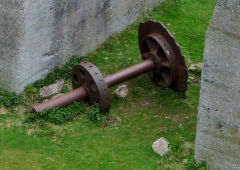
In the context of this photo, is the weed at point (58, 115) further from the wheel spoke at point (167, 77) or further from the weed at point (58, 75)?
the wheel spoke at point (167, 77)

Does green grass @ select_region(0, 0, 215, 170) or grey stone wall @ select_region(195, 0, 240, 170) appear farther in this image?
green grass @ select_region(0, 0, 215, 170)

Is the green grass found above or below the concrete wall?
below

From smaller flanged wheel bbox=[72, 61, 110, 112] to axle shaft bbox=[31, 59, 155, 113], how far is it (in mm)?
126

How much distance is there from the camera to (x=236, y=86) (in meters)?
7.50

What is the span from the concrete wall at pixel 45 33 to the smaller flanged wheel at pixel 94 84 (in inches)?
31.8

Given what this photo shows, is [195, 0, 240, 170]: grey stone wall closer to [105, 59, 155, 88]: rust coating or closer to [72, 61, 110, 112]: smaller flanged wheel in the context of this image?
[72, 61, 110, 112]: smaller flanged wheel

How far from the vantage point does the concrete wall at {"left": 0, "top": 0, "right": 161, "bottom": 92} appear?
953cm

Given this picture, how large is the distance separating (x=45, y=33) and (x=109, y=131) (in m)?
2.10

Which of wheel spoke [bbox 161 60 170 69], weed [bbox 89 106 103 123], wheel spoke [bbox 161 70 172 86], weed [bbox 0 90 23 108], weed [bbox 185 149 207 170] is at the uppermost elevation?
wheel spoke [bbox 161 60 170 69]

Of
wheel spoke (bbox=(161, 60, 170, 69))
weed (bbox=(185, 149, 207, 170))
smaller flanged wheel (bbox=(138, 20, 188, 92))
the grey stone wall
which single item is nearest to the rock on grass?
weed (bbox=(185, 149, 207, 170))

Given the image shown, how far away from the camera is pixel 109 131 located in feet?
30.6

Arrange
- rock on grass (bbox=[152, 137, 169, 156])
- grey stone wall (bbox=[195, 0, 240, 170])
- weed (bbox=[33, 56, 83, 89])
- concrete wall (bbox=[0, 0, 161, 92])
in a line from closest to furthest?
1. grey stone wall (bbox=[195, 0, 240, 170])
2. rock on grass (bbox=[152, 137, 169, 156])
3. concrete wall (bbox=[0, 0, 161, 92])
4. weed (bbox=[33, 56, 83, 89])

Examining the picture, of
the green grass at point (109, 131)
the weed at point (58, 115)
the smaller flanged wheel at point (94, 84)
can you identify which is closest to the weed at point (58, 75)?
the green grass at point (109, 131)

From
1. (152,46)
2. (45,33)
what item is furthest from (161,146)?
(45,33)
